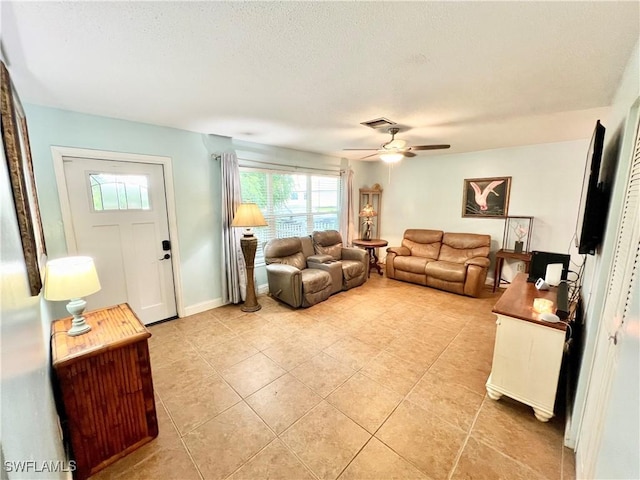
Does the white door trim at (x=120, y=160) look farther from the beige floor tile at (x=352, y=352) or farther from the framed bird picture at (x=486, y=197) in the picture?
the framed bird picture at (x=486, y=197)

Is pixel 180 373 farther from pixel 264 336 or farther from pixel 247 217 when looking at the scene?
pixel 247 217

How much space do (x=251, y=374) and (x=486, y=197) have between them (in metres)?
4.62

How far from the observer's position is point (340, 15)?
3.97 ft

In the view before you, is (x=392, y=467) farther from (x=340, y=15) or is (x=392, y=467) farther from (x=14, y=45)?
(x=14, y=45)

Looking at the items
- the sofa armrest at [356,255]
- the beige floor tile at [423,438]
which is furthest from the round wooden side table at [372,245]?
the beige floor tile at [423,438]

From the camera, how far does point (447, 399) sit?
80.0 inches

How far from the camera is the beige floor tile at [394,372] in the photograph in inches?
86.0

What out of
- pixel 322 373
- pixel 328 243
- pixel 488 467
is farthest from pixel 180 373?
pixel 328 243

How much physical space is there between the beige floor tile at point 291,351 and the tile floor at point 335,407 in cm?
1

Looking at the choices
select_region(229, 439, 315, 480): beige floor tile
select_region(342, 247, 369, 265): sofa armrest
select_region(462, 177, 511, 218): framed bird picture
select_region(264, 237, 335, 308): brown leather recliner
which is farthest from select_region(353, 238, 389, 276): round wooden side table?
select_region(229, 439, 315, 480): beige floor tile

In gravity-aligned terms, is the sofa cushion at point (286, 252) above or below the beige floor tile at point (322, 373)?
A: above

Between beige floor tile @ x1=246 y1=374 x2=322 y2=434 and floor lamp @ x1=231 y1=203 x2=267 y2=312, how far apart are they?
5.13ft

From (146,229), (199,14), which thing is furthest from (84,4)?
(146,229)

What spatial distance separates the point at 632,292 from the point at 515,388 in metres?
1.30
